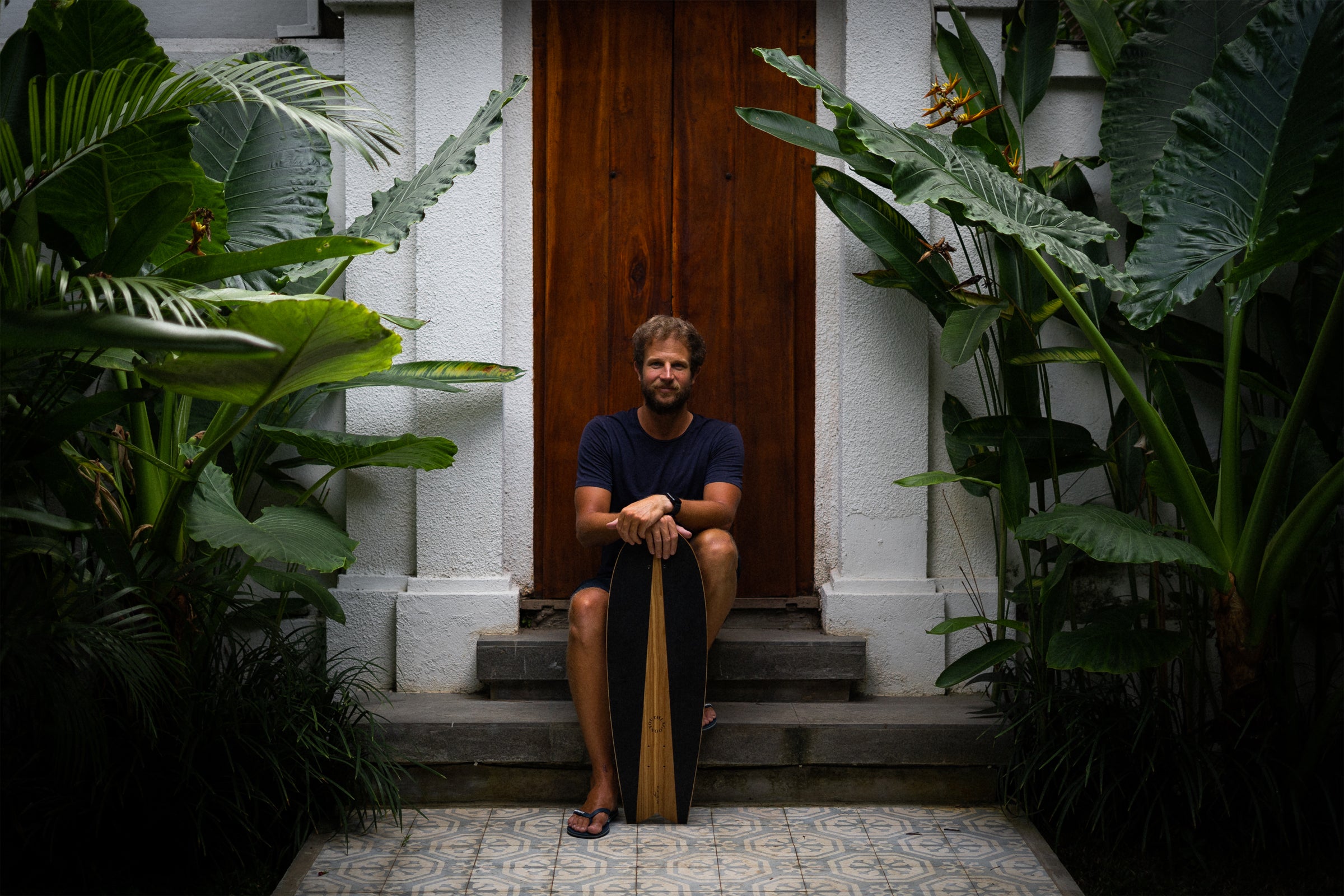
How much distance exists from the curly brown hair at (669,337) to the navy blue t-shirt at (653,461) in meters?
0.24

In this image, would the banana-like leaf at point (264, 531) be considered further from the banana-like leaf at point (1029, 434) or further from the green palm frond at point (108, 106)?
the banana-like leaf at point (1029, 434)

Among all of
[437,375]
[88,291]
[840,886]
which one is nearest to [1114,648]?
[840,886]

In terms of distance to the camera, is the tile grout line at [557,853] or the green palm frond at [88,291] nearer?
the green palm frond at [88,291]

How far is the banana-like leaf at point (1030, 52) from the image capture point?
3770 mm

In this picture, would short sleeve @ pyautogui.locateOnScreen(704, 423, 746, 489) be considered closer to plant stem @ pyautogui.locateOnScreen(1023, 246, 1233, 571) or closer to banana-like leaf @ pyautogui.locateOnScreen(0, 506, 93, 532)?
plant stem @ pyautogui.locateOnScreen(1023, 246, 1233, 571)

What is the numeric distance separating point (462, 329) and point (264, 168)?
86 centimetres

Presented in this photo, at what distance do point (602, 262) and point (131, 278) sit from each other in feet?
6.39

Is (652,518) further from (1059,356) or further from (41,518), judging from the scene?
(41,518)

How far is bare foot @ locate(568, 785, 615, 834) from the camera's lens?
324 centimetres

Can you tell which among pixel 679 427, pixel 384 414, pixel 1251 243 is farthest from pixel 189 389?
pixel 1251 243

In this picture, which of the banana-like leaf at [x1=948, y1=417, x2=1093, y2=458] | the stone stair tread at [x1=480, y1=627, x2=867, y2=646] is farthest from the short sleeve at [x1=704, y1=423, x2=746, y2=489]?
the banana-like leaf at [x1=948, y1=417, x2=1093, y2=458]

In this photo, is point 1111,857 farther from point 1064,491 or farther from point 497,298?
point 497,298

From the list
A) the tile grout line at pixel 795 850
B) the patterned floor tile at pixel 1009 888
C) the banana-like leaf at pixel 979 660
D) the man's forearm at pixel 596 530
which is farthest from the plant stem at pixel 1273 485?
the man's forearm at pixel 596 530

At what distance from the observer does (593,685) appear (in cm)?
345
